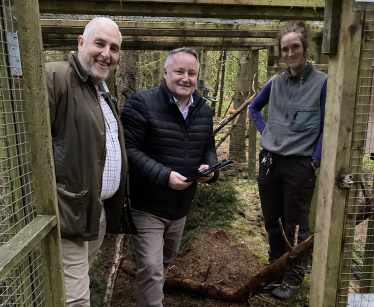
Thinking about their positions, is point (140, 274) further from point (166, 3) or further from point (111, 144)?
point (166, 3)

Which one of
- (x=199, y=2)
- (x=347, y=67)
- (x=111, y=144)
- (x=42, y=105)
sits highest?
(x=199, y=2)

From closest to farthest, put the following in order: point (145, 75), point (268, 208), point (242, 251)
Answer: point (268, 208) → point (242, 251) → point (145, 75)

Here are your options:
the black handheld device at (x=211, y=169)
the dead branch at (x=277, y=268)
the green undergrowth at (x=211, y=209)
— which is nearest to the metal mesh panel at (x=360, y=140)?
the dead branch at (x=277, y=268)

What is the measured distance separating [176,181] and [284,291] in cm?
176

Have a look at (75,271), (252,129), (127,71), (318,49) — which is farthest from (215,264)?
(127,71)

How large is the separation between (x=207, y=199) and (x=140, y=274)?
10.1 feet

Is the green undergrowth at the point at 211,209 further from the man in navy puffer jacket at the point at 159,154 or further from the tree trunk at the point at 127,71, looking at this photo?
the tree trunk at the point at 127,71

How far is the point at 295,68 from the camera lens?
2.79m

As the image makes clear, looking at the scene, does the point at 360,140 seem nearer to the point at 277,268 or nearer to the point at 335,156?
the point at 335,156

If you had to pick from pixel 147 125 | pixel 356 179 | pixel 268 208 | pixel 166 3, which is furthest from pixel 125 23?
pixel 356 179

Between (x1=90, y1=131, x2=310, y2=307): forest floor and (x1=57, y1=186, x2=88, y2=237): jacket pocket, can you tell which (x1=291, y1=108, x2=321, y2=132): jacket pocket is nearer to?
(x1=90, y1=131, x2=310, y2=307): forest floor

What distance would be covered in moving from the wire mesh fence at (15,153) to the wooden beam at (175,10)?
1.29 metres

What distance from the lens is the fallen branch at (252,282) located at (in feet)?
8.59

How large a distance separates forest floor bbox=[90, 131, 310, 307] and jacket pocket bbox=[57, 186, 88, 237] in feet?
5.38
